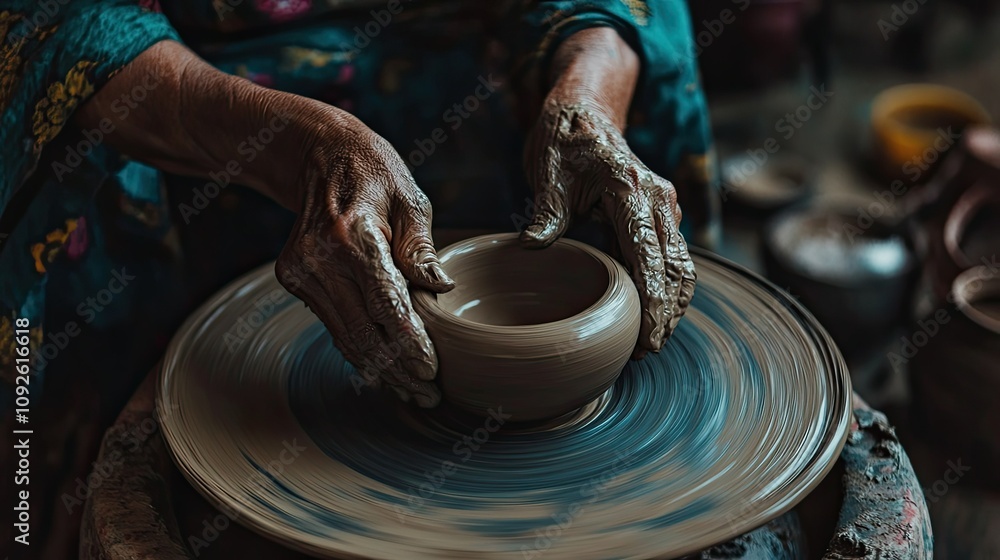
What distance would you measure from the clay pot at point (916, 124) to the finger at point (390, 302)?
318 centimetres

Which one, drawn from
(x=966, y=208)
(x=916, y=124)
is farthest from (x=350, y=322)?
(x=916, y=124)

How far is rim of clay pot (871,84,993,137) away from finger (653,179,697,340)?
9.50 feet

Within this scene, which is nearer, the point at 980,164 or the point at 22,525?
the point at 22,525

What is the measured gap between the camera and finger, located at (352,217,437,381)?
4.41 feet

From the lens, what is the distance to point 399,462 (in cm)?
143

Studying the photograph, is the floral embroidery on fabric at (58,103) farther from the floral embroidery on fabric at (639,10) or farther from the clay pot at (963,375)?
the clay pot at (963,375)

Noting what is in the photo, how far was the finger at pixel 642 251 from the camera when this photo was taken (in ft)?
4.93

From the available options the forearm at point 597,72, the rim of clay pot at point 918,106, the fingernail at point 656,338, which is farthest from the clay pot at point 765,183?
the fingernail at point 656,338

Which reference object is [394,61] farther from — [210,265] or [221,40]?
[210,265]

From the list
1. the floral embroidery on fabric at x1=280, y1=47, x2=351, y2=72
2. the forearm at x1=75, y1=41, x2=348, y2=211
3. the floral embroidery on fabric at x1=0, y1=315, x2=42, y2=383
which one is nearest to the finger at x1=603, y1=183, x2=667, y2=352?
the forearm at x1=75, y1=41, x2=348, y2=211

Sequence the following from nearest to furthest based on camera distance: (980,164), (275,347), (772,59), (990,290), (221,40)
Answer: (275,347) → (221,40) → (990,290) → (980,164) → (772,59)

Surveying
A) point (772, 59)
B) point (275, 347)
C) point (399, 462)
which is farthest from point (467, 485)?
point (772, 59)

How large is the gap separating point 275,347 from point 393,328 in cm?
40

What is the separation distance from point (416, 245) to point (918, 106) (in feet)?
11.8
